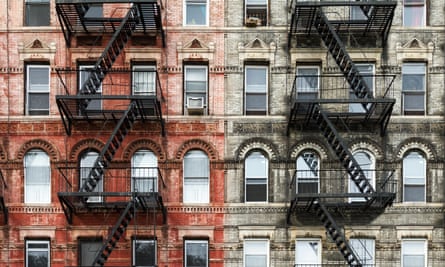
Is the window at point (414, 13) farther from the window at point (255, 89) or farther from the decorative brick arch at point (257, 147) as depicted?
the decorative brick arch at point (257, 147)

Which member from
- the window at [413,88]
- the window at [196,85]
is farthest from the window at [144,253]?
the window at [413,88]

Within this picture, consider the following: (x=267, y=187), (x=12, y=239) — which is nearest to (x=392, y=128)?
(x=267, y=187)

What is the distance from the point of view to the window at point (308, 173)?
74.0 feet

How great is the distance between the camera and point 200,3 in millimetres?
23391

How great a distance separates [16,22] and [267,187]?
9.68 metres

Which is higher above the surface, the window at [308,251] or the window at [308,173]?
the window at [308,173]

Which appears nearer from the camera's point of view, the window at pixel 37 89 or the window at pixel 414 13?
the window at pixel 37 89

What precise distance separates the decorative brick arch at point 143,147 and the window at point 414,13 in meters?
8.93

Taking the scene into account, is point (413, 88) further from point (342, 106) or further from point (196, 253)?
point (196, 253)

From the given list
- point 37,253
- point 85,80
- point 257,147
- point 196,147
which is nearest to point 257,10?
point 257,147

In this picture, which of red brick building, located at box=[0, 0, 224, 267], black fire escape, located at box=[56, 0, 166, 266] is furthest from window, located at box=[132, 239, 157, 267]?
black fire escape, located at box=[56, 0, 166, 266]

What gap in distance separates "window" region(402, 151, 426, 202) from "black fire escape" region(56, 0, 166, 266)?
7.70m

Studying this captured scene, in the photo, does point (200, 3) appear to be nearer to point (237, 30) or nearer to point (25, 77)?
point (237, 30)

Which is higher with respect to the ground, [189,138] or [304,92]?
[304,92]
